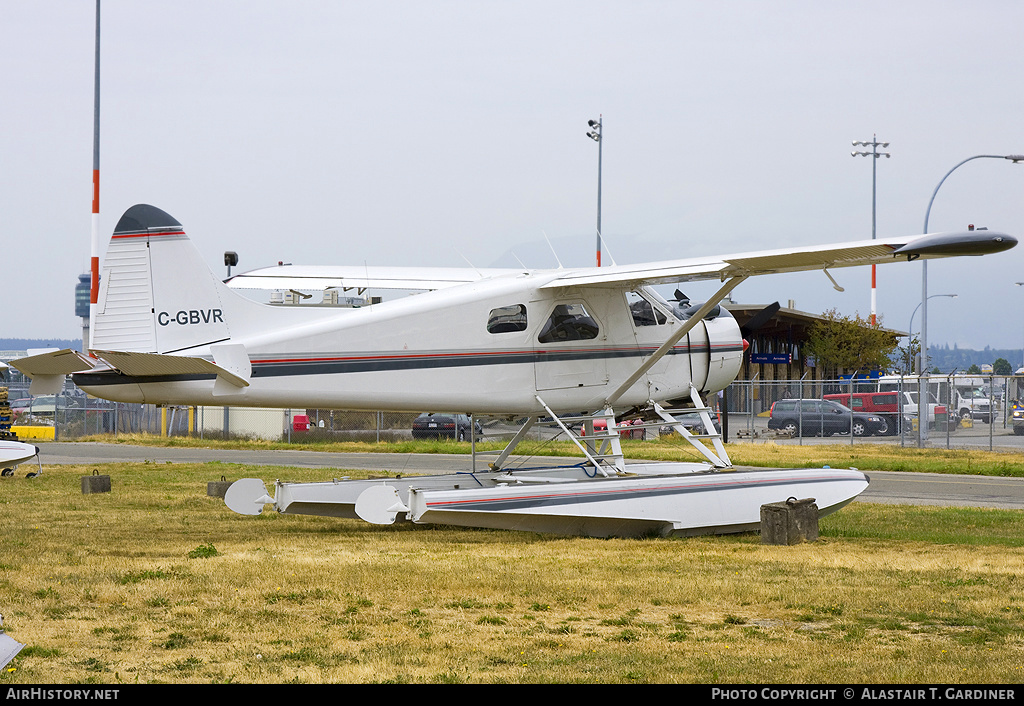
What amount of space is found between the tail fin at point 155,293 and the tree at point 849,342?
1733 inches

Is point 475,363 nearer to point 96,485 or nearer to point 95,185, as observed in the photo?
point 96,485

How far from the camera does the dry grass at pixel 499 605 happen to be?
5957mm

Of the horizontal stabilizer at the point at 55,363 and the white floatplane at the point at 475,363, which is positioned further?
the white floatplane at the point at 475,363

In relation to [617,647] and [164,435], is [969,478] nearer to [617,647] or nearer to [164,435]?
[617,647]

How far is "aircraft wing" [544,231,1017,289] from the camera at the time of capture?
1041 cm

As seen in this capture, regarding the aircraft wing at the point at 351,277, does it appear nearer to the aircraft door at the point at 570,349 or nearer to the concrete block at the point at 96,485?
the aircraft door at the point at 570,349

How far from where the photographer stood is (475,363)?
11977 mm

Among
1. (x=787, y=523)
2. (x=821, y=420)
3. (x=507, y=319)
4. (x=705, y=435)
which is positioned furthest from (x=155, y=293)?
(x=821, y=420)

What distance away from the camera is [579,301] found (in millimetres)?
12805

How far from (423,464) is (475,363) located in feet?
44.1

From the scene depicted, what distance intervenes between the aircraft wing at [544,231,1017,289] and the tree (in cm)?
4053

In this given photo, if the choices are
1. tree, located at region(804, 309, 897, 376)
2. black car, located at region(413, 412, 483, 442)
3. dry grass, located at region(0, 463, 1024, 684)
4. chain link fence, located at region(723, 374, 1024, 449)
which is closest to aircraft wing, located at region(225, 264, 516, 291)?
dry grass, located at region(0, 463, 1024, 684)

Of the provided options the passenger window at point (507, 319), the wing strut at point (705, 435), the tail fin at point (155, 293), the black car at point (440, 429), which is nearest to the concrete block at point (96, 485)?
the tail fin at point (155, 293)

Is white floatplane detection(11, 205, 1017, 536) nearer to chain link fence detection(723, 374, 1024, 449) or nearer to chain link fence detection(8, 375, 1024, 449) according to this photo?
chain link fence detection(8, 375, 1024, 449)
